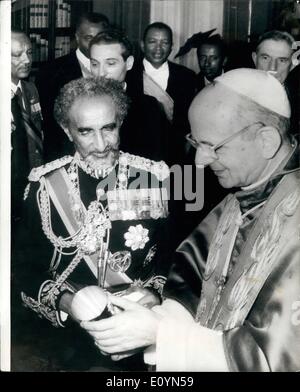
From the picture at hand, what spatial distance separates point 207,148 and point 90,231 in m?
0.54

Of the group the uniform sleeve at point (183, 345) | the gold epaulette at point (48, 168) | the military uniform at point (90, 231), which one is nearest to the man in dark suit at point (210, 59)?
the military uniform at point (90, 231)

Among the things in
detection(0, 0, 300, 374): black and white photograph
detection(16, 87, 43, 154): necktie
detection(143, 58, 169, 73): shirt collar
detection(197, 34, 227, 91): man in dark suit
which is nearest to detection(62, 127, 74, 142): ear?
detection(0, 0, 300, 374): black and white photograph

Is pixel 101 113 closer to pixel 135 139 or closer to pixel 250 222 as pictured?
pixel 135 139

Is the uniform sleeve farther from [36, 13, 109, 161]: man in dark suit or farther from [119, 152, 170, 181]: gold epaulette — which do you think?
[36, 13, 109, 161]: man in dark suit

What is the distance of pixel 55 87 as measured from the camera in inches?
94.7

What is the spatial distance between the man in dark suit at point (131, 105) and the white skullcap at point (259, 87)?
28 cm

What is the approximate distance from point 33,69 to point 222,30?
73 cm

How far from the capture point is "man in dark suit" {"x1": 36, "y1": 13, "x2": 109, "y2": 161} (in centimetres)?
240

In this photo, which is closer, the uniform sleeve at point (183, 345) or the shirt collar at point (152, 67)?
the uniform sleeve at point (183, 345)

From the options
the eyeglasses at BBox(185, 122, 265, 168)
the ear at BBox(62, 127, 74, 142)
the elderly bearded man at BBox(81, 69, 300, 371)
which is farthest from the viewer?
the ear at BBox(62, 127, 74, 142)

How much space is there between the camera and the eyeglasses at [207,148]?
7.50 feet

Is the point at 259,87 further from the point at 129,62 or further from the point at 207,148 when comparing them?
the point at 129,62

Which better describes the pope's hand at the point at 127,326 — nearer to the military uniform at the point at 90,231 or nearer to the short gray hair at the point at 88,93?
the military uniform at the point at 90,231

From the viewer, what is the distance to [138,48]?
2418 mm
